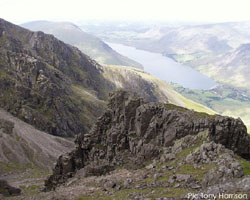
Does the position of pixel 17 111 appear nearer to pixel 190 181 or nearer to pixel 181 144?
pixel 181 144

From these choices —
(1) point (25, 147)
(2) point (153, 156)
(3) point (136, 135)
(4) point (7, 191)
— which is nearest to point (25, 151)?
(1) point (25, 147)

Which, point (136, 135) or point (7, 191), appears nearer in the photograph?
point (136, 135)

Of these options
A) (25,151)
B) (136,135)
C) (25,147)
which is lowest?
(25,151)

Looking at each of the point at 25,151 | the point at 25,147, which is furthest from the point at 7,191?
the point at 25,147

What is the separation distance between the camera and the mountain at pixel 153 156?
36906mm

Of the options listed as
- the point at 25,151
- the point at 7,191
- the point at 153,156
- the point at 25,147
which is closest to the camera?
the point at 153,156

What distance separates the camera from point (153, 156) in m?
55.0

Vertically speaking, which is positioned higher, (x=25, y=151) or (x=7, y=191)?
(x=7, y=191)

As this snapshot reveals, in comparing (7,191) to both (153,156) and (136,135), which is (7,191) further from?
(153,156)

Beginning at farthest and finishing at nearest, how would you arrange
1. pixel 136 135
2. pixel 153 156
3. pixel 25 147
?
pixel 25 147, pixel 136 135, pixel 153 156

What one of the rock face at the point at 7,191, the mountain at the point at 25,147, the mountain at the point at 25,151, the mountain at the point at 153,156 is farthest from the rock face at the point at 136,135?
the mountain at the point at 25,147

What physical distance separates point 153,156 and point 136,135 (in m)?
9.08

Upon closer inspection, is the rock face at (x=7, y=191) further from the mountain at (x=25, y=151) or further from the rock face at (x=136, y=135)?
the mountain at (x=25, y=151)

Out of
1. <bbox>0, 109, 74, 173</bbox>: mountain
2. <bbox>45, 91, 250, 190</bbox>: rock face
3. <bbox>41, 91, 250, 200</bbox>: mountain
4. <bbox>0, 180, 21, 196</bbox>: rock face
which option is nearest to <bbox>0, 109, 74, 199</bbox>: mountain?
<bbox>0, 109, 74, 173</bbox>: mountain
